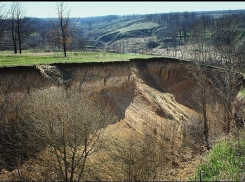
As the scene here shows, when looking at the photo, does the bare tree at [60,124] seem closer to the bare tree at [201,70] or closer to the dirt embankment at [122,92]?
the dirt embankment at [122,92]

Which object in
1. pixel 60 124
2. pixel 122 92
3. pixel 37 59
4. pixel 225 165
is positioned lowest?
pixel 225 165

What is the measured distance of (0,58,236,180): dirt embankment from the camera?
53.8 ft

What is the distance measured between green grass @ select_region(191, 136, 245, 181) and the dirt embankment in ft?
15.4

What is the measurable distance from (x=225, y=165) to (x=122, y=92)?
49.4 ft

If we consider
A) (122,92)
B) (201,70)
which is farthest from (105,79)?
(201,70)

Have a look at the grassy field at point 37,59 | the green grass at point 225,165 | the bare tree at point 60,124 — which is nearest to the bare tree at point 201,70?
the green grass at point 225,165

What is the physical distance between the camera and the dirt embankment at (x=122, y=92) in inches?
645

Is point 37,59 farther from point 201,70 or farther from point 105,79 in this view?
point 201,70

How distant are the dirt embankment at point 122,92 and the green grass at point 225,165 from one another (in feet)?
15.4

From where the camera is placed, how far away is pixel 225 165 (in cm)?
1023

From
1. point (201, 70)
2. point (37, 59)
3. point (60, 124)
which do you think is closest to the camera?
point (60, 124)

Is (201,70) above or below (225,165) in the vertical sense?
above

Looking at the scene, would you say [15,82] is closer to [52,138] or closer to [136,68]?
[52,138]

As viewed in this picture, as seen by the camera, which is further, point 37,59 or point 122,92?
point 122,92
